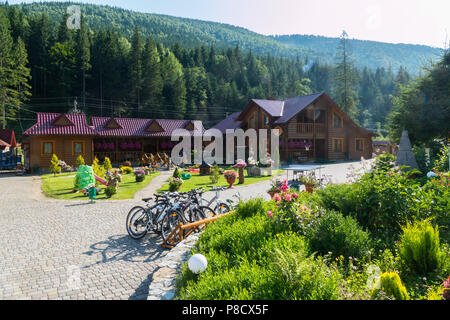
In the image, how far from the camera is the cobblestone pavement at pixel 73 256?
4598mm

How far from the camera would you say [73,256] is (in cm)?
598

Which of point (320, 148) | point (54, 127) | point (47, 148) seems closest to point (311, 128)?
point (320, 148)

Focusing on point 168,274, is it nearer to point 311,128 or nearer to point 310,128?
point 310,128

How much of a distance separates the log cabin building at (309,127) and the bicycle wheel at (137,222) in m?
24.0

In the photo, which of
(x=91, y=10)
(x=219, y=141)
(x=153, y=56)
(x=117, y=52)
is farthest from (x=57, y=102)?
→ (x=91, y=10)

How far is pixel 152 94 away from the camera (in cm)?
5272

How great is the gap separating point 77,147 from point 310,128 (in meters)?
23.0

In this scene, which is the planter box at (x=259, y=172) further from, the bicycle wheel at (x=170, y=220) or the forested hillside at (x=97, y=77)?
the forested hillside at (x=97, y=77)

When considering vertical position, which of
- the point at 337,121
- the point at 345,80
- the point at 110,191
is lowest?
the point at 110,191

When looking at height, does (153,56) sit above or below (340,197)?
above

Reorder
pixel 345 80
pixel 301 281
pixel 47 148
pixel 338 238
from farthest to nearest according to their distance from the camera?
pixel 345 80 < pixel 47 148 < pixel 338 238 < pixel 301 281

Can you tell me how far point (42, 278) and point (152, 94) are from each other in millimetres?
50666

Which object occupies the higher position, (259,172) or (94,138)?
(94,138)
